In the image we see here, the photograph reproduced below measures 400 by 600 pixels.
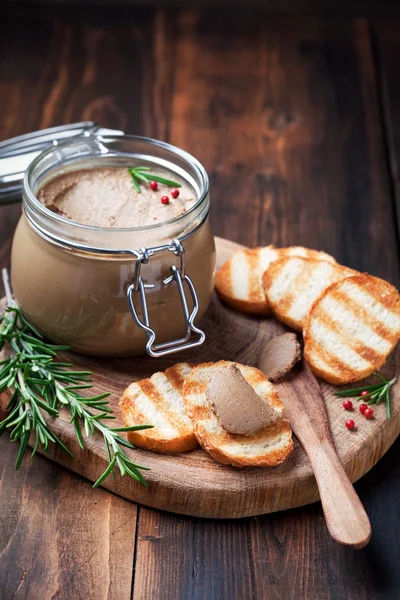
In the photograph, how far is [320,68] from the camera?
3.62m

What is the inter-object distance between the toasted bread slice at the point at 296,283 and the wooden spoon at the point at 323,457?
16 centimetres

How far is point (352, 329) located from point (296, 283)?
21cm

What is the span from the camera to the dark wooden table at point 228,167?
1.71 metres

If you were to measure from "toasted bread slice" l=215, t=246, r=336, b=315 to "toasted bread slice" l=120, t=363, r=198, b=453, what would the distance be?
333mm

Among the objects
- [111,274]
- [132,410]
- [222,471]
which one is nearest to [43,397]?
[132,410]

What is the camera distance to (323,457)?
1.83 m

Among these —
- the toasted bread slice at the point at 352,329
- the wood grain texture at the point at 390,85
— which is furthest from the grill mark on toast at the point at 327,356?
the wood grain texture at the point at 390,85

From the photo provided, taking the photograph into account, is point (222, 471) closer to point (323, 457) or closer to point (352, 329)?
point (323, 457)

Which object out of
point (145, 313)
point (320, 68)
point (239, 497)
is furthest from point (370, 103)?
point (239, 497)

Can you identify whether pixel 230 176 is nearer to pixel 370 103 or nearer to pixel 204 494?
pixel 370 103

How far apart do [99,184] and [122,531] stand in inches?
34.0

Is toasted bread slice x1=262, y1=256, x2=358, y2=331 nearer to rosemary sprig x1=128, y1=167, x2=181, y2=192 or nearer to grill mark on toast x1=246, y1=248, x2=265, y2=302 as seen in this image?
grill mark on toast x1=246, y1=248, x2=265, y2=302

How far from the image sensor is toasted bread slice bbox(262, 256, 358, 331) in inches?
86.0

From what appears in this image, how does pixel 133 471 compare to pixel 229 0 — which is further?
pixel 229 0
